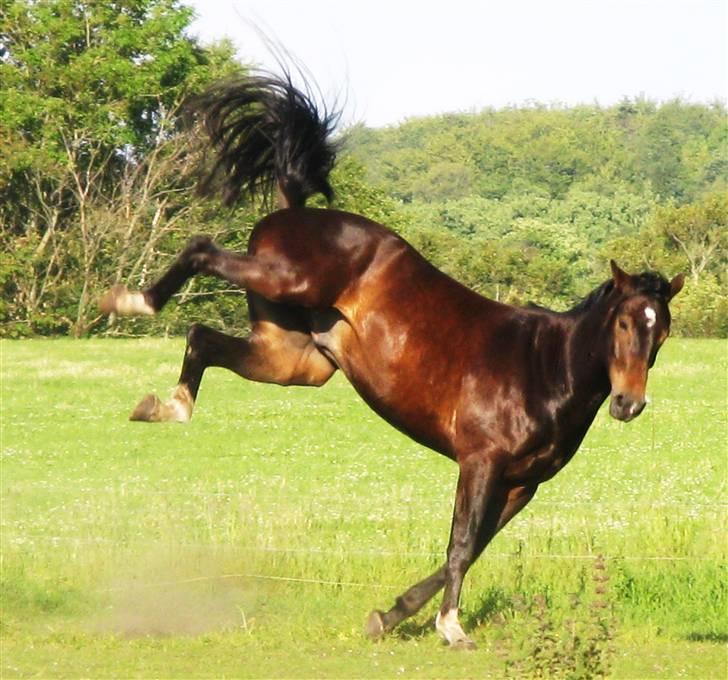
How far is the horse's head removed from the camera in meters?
7.57

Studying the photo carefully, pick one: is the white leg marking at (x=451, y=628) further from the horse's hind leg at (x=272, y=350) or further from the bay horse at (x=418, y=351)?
the horse's hind leg at (x=272, y=350)

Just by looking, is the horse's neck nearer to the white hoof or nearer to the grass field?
the grass field

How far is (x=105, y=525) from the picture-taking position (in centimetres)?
1359

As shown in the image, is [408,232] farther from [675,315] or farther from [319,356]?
[319,356]

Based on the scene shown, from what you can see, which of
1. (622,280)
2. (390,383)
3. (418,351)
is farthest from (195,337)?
(622,280)

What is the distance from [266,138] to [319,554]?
11.4 feet

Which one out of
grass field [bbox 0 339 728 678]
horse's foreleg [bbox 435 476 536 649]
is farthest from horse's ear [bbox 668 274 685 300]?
grass field [bbox 0 339 728 678]

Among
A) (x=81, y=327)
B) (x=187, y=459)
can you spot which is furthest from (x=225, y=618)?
(x=81, y=327)

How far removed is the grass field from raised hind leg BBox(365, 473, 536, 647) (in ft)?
0.48

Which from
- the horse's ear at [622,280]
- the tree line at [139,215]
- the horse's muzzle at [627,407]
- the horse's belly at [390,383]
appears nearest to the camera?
the horse's muzzle at [627,407]

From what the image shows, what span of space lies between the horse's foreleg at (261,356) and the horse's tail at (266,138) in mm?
863

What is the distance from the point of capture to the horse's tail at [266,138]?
30.0ft

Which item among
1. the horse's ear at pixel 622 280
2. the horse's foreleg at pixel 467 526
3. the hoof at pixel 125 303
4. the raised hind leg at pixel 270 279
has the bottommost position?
the horse's foreleg at pixel 467 526

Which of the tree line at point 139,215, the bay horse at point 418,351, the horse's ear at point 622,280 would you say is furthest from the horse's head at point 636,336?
the tree line at point 139,215
